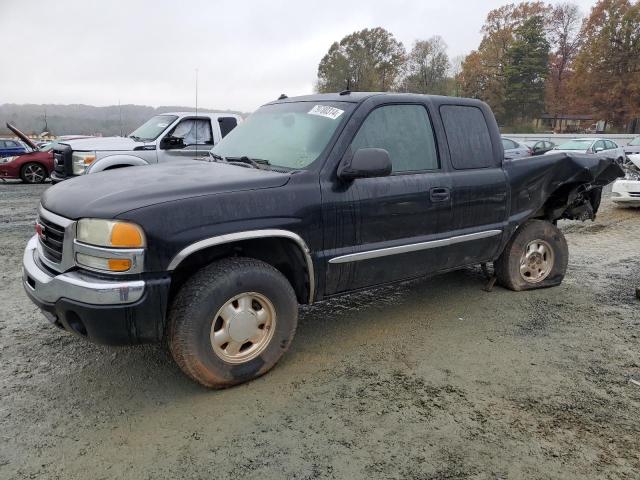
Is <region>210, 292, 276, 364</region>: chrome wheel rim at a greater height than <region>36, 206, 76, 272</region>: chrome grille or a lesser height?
lesser

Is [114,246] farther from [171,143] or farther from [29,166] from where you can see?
[29,166]

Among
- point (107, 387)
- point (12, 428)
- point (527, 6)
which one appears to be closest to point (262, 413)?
point (107, 387)

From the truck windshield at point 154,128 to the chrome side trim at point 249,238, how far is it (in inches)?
282

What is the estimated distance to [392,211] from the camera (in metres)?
3.72

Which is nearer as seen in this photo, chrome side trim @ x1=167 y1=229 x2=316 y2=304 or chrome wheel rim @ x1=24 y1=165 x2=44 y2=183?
chrome side trim @ x1=167 y1=229 x2=316 y2=304

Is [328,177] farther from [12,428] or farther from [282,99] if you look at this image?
[12,428]

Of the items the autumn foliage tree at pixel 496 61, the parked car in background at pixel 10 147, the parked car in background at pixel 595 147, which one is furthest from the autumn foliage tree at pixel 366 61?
the parked car in background at pixel 10 147

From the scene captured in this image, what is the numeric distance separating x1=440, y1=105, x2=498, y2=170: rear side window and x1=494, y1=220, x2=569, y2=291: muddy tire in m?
0.92

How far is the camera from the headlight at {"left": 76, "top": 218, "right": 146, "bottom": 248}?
2697mm

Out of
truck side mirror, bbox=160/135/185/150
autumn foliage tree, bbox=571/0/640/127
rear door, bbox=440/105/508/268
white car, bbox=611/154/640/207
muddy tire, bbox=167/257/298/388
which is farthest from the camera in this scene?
autumn foliage tree, bbox=571/0/640/127

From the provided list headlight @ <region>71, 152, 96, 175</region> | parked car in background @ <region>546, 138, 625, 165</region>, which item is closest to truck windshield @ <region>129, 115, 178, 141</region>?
headlight @ <region>71, 152, 96, 175</region>

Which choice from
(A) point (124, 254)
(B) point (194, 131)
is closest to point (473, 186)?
(A) point (124, 254)

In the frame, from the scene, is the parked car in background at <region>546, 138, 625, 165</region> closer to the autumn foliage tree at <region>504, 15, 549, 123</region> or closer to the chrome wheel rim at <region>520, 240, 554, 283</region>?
the chrome wheel rim at <region>520, 240, 554, 283</region>

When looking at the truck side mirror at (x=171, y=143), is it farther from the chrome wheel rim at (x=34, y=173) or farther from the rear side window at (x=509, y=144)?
the rear side window at (x=509, y=144)
